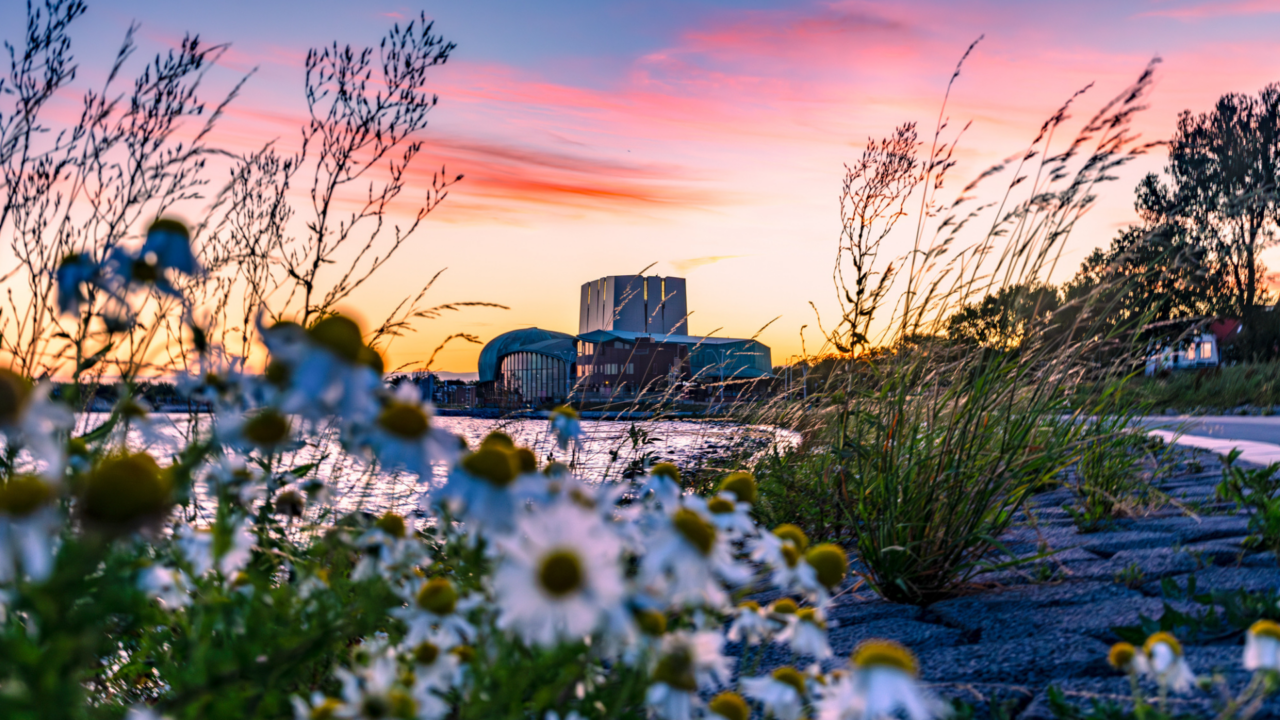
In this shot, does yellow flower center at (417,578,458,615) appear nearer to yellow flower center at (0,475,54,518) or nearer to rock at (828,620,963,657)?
yellow flower center at (0,475,54,518)

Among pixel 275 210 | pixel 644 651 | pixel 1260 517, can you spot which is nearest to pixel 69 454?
pixel 644 651

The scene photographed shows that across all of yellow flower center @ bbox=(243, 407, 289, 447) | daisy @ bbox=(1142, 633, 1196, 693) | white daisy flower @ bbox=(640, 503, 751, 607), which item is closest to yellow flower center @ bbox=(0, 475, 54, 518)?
yellow flower center @ bbox=(243, 407, 289, 447)

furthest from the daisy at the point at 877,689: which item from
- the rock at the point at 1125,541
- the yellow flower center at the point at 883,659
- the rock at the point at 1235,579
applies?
the rock at the point at 1125,541

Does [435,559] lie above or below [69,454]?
below

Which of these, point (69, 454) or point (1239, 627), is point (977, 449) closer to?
point (1239, 627)

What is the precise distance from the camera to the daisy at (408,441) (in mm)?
668

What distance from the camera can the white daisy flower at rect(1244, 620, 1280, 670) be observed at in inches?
36.6

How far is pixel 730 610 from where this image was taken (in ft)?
3.12

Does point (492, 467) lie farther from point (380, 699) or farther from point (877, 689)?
point (877, 689)

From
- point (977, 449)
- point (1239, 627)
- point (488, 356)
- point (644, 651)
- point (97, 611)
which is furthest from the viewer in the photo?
point (488, 356)

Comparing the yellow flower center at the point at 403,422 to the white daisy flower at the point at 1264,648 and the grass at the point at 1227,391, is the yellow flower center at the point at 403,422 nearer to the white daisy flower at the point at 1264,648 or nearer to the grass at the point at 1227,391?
the white daisy flower at the point at 1264,648

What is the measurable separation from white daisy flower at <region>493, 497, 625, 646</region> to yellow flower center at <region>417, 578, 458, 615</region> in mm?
317

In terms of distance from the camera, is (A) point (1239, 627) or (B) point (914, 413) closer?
(A) point (1239, 627)

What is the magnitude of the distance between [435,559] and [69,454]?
1106 millimetres
